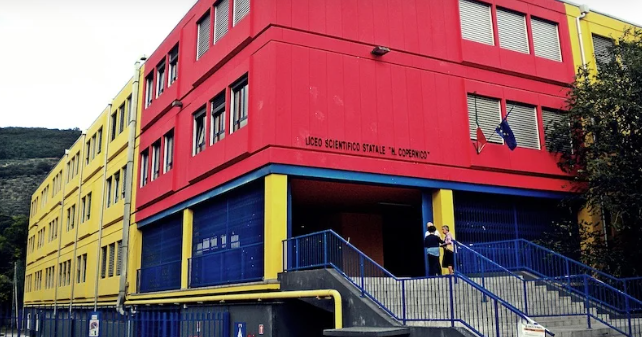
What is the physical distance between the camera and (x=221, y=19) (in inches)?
766

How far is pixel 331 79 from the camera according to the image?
54.4 feet

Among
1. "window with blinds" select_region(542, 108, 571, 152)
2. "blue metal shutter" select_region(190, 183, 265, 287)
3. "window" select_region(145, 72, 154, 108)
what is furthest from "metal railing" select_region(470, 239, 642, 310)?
"window" select_region(145, 72, 154, 108)

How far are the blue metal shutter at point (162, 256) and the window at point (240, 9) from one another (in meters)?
7.43

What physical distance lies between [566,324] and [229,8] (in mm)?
12560

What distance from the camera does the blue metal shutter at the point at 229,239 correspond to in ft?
Result: 52.2

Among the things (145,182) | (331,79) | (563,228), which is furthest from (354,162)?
(145,182)

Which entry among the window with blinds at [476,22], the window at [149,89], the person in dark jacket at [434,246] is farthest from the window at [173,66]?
the person in dark jacket at [434,246]

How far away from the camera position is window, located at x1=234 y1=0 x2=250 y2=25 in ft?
58.0

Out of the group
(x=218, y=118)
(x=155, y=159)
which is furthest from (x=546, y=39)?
(x=155, y=159)

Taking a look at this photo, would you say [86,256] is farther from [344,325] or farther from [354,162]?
[344,325]

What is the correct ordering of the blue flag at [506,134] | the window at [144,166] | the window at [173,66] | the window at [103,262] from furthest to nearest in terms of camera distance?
the window at [103,262]
the window at [144,166]
the window at [173,66]
the blue flag at [506,134]

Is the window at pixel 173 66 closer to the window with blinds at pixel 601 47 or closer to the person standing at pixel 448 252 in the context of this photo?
the person standing at pixel 448 252

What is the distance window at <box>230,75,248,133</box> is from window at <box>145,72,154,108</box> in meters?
8.88

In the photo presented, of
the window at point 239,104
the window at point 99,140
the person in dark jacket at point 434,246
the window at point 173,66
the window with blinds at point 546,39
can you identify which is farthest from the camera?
the window at point 99,140
